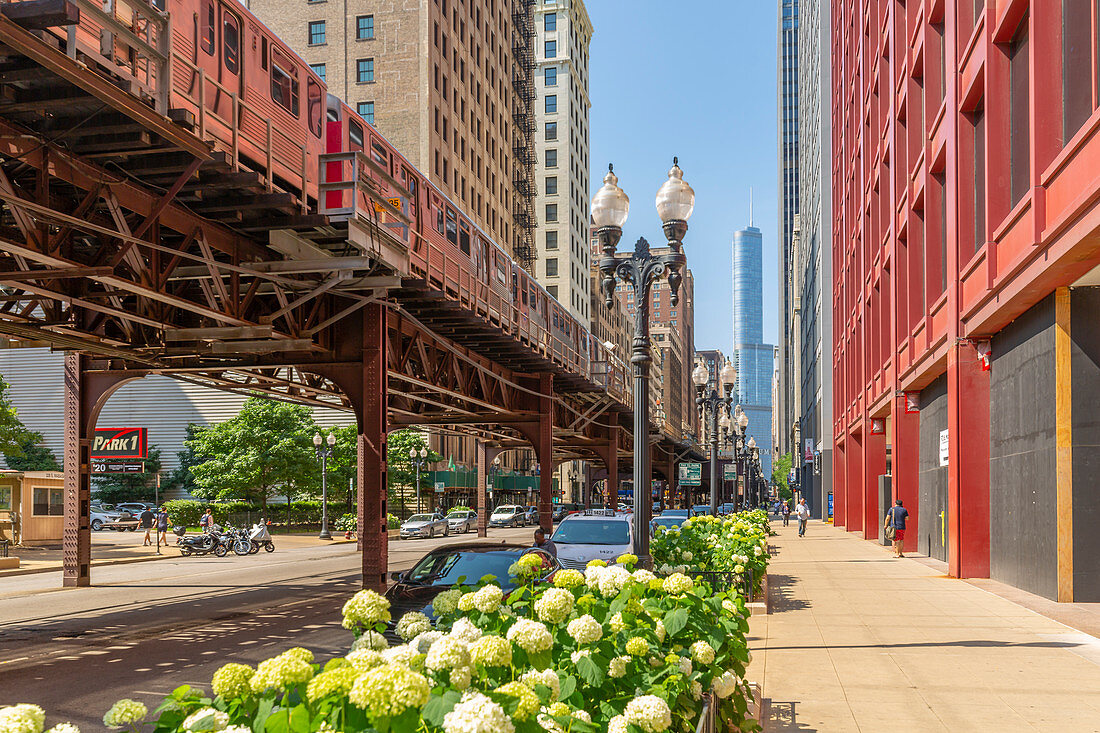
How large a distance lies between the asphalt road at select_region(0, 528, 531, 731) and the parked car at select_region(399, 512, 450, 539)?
24.5 meters

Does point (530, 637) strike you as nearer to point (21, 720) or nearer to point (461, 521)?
point (21, 720)

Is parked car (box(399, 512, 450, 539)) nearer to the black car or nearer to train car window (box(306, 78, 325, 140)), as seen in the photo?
train car window (box(306, 78, 325, 140))

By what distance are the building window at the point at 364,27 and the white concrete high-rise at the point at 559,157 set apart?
143 feet

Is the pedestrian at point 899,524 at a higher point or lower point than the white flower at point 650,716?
lower

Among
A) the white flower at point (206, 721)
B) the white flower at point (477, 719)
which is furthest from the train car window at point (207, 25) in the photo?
the white flower at point (477, 719)

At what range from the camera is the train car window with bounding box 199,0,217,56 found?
14.1 m

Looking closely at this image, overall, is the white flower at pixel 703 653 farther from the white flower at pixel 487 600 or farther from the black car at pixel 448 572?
the black car at pixel 448 572

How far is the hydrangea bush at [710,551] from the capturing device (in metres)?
13.5

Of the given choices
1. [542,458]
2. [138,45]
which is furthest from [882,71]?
[138,45]

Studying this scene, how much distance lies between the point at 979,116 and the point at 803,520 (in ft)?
88.3

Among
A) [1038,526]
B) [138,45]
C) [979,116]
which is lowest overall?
[1038,526]

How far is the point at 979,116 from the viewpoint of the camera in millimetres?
21484

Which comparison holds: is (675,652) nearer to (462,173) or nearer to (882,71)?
(882,71)

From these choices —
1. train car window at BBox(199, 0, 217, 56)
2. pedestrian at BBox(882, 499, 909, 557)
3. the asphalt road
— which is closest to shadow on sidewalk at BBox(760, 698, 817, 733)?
the asphalt road
